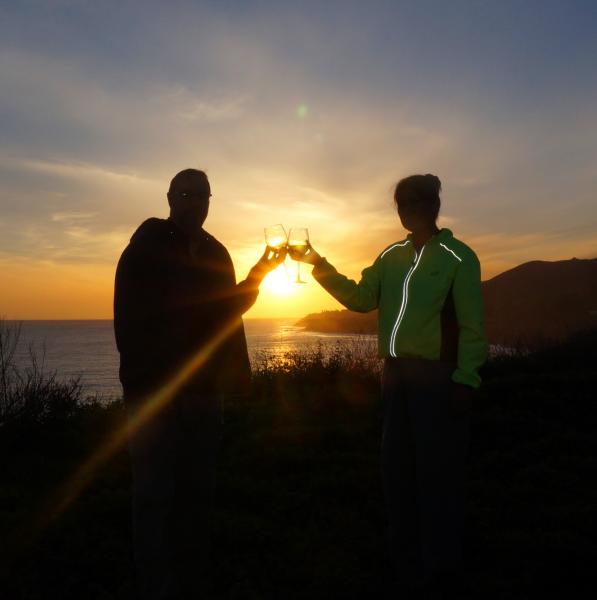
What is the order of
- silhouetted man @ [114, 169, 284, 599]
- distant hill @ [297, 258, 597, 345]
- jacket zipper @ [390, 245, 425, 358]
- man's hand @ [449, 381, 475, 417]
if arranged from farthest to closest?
distant hill @ [297, 258, 597, 345] < jacket zipper @ [390, 245, 425, 358] < man's hand @ [449, 381, 475, 417] < silhouetted man @ [114, 169, 284, 599]

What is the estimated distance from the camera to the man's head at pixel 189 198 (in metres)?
3.10

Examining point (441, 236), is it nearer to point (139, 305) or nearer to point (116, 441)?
point (139, 305)

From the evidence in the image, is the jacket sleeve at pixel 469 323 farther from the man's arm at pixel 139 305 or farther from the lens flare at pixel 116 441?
the man's arm at pixel 139 305

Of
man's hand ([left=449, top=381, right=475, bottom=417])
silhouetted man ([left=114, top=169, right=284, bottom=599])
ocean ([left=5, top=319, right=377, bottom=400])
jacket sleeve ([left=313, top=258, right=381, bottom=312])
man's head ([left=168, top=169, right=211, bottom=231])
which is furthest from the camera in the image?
ocean ([left=5, top=319, right=377, bottom=400])

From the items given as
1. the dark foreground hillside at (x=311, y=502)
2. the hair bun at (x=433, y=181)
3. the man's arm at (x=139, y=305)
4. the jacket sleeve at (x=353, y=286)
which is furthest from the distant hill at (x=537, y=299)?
the man's arm at (x=139, y=305)

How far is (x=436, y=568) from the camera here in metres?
3.37

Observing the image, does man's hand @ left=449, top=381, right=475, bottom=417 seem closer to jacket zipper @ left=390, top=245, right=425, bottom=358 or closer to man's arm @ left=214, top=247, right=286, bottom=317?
jacket zipper @ left=390, top=245, right=425, bottom=358

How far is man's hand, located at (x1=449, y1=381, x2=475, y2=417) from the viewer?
3238mm

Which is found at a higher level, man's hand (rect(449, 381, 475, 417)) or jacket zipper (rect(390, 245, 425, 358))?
jacket zipper (rect(390, 245, 425, 358))

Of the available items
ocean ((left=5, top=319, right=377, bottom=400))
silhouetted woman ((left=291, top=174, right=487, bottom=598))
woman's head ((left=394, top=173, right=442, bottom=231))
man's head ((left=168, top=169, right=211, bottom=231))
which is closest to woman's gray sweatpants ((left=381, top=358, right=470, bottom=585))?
silhouetted woman ((left=291, top=174, right=487, bottom=598))

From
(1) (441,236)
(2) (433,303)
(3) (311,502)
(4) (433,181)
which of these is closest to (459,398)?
(2) (433,303)

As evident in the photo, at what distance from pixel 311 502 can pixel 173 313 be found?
300 cm

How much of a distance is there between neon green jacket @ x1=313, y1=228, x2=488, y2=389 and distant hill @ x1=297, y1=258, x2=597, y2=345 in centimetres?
1637

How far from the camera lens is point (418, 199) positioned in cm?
347
